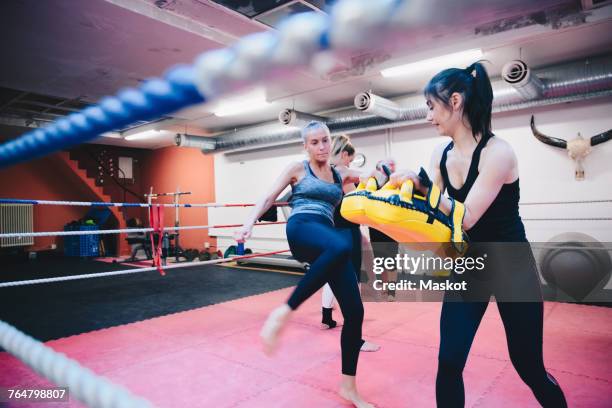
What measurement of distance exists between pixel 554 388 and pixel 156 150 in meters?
10.7

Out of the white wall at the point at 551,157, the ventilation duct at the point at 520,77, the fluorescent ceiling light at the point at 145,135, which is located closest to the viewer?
the ventilation duct at the point at 520,77

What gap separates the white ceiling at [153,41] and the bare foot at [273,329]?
5.80 ft

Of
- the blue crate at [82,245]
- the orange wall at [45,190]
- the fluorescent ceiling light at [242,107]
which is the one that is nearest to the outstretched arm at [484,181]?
the fluorescent ceiling light at [242,107]

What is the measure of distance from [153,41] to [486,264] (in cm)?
400

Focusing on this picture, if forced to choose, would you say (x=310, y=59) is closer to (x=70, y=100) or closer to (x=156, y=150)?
(x=70, y=100)

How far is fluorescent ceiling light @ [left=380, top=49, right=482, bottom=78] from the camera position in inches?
169

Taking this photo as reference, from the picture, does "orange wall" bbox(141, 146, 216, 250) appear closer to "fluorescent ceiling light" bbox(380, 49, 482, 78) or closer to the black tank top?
"fluorescent ceiling light" bbox(380, 49, 482, 78)

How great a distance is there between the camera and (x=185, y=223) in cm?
986

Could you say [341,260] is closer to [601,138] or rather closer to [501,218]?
[501,218]

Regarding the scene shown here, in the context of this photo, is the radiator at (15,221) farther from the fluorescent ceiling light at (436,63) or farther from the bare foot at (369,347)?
the bare foot at (369,347)

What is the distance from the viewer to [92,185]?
9.57 m

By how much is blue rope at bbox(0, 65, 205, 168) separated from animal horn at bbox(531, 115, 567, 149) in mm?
5533

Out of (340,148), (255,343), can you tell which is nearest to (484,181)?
(340,148)

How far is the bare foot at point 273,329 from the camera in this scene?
3.60ft
